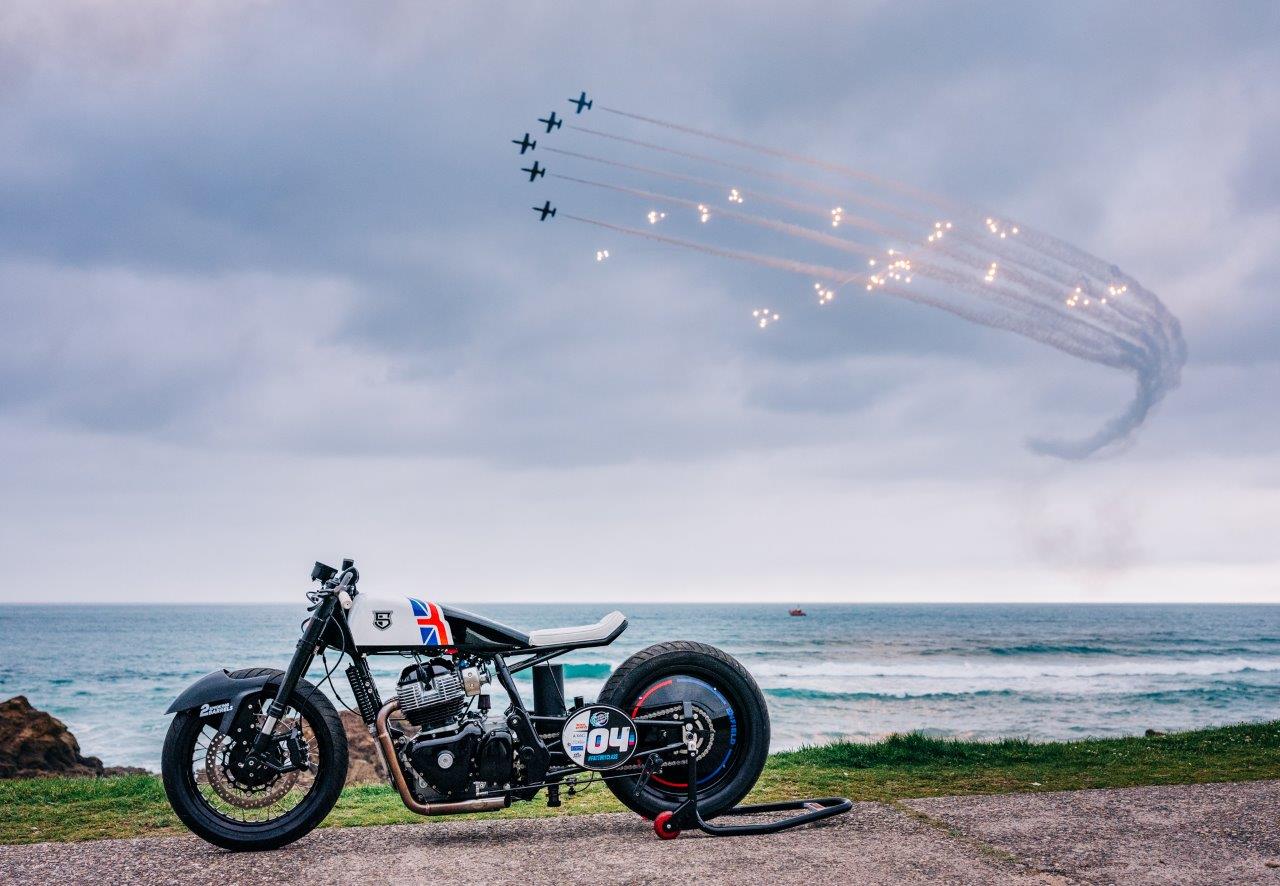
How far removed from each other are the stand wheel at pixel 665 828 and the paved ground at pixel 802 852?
6cm

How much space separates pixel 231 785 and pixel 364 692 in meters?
0.81

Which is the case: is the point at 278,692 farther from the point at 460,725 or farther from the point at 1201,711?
the point at 1201,711

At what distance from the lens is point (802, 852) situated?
4277mm

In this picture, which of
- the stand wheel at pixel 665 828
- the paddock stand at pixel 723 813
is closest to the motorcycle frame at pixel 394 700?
the paddock stand at pixel 723 813

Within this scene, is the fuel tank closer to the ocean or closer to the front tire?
the ocean

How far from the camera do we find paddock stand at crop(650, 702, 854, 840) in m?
4.67

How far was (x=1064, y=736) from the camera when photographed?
20.1 m

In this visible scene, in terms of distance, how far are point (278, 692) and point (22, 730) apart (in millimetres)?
11002

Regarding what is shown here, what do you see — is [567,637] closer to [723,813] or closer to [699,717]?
[699,717]

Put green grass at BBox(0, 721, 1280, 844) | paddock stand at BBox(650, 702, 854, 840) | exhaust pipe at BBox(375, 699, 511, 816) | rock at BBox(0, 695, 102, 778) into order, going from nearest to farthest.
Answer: exhaust pipe at BBox(375, 699, 511, 816) → paddock stand at BBox(650, 702, 854, 840) → green grass at BBox(0, 721, 1280, 844) → rock at BBox(0, 695, 102, 778)

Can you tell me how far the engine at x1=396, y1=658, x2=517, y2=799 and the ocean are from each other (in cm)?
74

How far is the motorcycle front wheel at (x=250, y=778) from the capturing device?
4.62 m

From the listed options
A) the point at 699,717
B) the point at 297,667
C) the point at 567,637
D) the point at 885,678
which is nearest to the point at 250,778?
the point at 297,667

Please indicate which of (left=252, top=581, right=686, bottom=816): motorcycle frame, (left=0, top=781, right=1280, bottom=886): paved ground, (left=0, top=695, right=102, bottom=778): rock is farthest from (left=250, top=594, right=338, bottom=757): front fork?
(left=0, top=695, right=102, bottom=778): rock
